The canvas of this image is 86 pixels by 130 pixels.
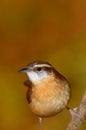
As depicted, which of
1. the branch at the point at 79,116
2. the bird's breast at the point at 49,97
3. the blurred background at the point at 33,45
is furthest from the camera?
the blurred background at the point at 33,45

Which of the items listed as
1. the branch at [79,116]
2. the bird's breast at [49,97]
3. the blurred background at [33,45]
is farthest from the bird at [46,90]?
the blurred background at [33,45]

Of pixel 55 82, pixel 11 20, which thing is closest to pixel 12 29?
pixel 11 20

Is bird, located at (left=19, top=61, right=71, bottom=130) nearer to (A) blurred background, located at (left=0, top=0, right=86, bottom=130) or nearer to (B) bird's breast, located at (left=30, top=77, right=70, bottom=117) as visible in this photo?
(B) bird's breast, located at (left=30, top=77, right=70, bottom=117)

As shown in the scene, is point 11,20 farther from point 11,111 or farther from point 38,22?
point 11,111

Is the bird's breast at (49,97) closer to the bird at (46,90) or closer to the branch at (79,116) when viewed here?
the bird at (46,90)

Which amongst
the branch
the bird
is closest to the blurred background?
the bird

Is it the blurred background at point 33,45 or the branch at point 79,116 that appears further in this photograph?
the blurred background at point 33,45

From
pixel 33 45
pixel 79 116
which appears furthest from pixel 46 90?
pixel 33 45

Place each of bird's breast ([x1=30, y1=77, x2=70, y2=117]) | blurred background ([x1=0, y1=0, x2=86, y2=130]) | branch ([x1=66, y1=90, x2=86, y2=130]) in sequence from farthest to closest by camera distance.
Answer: blurred background ([x1=0, y1=0, x2=86, y2=130]), bird's breast ([x1=30, y1=77, x2=70, y2=117]), branch ([x1=66, y1=90, x2=86, y2=130])
